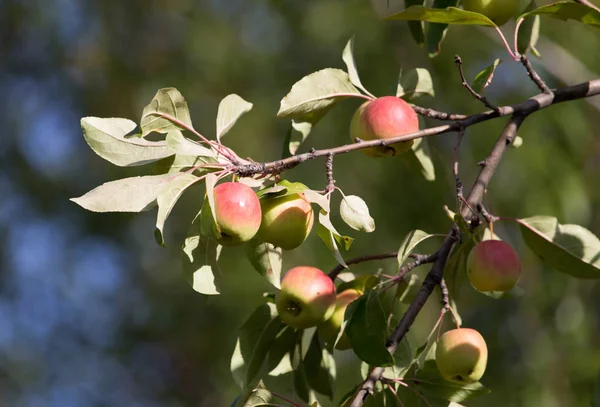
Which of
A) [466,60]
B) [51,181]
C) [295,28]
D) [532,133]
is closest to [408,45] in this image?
[466,60]

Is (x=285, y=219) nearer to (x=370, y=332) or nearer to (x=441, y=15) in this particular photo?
(x=370, y=332)

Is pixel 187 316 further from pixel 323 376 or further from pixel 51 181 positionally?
pixel 323 376

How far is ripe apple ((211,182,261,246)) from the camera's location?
973mm

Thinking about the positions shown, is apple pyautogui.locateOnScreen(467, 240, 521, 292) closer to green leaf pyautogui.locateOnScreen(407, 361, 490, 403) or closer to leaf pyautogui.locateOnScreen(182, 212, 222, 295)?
green leaf pyautogui.locateOnScreen(407, 361, 490, 403)

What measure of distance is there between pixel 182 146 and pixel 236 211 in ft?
0.49

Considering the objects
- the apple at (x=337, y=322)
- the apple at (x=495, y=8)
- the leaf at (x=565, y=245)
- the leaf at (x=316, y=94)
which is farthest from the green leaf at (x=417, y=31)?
the apple at (x=337, y=322)

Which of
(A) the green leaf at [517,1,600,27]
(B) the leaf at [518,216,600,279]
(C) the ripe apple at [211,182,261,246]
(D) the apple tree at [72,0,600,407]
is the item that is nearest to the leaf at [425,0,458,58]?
(D) the apple tree at [72,0,600,407]

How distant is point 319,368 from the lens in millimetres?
1389

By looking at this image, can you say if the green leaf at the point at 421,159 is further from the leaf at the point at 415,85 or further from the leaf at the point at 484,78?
the leaf at the point at 484,78

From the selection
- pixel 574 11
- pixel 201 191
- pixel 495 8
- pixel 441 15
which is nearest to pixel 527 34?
pixel 495 8

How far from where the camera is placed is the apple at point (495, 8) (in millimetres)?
1364

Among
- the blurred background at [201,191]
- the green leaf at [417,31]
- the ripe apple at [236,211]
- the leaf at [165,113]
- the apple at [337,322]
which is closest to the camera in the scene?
the ripe apple at [236,211]

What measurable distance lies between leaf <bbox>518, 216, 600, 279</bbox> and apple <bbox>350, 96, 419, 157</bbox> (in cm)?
31

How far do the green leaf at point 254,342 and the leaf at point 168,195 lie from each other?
1.19 feet
